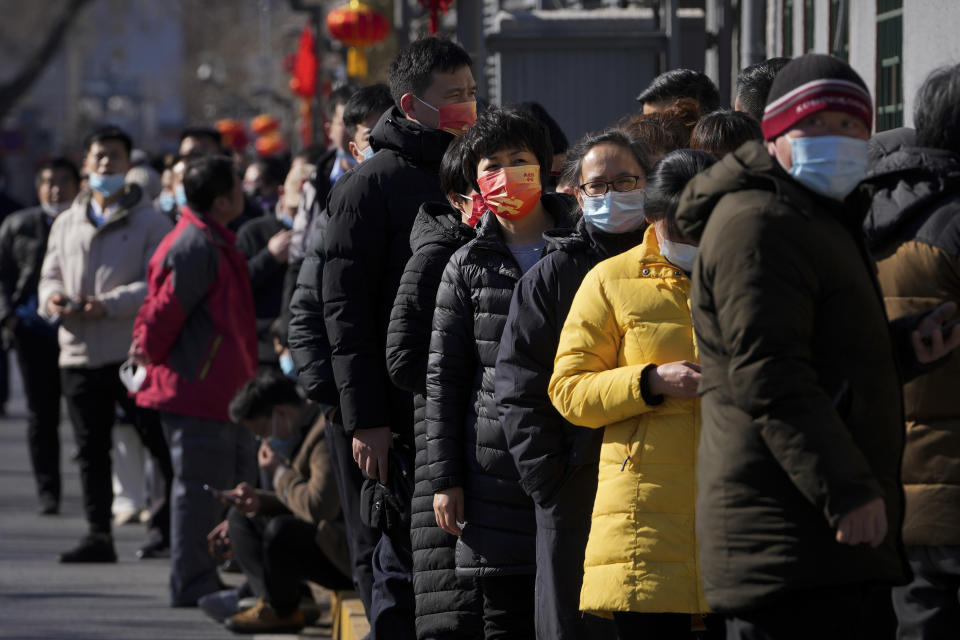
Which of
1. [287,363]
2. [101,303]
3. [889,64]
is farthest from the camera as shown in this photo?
[101,303]

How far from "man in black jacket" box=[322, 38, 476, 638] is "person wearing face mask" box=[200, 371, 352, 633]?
58.8 inches

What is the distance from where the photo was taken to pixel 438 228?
18.3 ft

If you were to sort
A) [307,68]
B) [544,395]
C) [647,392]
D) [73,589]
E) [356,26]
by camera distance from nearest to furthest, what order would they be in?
[647,392] < [544,395] < [73,589] < [356,26] < [307,68]

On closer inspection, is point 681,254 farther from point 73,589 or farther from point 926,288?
point 73,589

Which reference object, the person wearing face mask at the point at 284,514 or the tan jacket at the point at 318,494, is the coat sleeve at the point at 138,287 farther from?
the tan jacket at the point at 318,494

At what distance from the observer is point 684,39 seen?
991 cm

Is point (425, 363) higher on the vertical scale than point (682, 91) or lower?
lower

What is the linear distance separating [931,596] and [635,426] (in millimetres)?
924

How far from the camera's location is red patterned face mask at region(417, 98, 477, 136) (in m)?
6.00

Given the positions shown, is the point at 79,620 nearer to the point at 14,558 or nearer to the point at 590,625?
the point at 14,558

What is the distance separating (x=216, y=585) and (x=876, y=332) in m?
5.83

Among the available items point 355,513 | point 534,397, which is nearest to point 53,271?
point 355,513

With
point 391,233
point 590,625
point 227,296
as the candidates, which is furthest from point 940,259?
point 227,296

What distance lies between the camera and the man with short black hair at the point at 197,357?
8.77m
